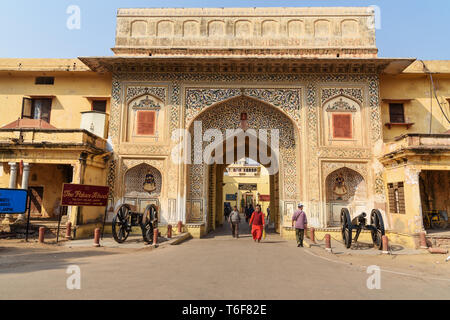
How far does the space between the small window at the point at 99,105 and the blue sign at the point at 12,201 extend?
6265mm

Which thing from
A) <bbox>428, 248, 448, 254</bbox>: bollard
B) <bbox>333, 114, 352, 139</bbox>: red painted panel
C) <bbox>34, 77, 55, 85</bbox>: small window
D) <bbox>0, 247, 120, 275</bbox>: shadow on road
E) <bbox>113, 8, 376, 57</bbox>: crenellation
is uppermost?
<bbox>113, 8, 376, 57</bbox>: crenellation

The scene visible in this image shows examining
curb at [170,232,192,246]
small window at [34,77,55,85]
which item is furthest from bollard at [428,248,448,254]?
small window at [34,77,55,85]

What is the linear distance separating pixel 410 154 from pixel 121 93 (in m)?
11.8

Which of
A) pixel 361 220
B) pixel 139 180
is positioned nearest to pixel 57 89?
pixel 139 180

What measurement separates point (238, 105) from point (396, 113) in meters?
7.30

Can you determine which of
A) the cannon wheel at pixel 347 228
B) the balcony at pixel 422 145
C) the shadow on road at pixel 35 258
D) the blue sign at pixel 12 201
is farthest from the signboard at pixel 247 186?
the blue sign at pixel 12 201

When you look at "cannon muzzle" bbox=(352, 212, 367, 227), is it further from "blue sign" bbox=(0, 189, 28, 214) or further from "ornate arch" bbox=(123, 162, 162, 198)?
"blue sign" bbox=(0, 189, 28, 214)

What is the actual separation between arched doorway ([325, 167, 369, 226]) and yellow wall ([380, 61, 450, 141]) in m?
2.62

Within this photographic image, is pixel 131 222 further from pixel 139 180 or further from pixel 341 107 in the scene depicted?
pixel 341 107

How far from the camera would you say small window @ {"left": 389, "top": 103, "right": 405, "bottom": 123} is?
44.7ft

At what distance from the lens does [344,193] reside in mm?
12656
